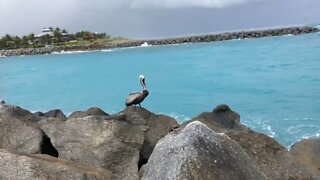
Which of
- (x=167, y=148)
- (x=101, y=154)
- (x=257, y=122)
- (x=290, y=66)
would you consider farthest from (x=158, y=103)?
(x=167, y=148)

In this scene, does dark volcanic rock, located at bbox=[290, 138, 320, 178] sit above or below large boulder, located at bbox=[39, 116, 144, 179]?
below

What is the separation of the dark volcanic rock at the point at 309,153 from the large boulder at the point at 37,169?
368 cm

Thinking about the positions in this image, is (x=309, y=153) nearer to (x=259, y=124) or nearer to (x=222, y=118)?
(x=222, y=118)

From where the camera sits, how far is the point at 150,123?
934 cm

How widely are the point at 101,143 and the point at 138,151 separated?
2.10 ft

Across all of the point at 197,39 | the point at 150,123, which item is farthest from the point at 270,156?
the point at 197,39

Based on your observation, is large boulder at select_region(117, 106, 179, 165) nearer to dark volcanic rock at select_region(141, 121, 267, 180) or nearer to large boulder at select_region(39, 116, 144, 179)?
large boulder at select_region(39, 116, 144, 179)

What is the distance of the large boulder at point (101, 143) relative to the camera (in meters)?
7.46

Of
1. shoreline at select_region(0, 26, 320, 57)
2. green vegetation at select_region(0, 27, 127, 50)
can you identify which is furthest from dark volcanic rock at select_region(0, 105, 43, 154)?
green vegetation at select_region(0, 27, 127, 50)

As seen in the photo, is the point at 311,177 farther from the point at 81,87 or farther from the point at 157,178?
the point at 81,87

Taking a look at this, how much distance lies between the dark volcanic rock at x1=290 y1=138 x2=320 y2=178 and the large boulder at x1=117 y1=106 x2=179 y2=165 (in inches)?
86.0

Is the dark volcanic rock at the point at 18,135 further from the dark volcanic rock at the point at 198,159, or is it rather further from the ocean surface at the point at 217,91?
the ocean surface at the point at 217,91

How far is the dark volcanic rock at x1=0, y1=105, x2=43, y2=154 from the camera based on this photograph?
793 centimetres

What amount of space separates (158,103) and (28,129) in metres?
20.1
